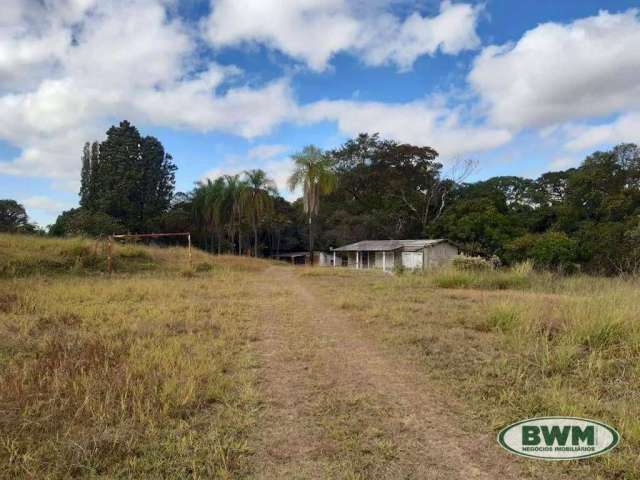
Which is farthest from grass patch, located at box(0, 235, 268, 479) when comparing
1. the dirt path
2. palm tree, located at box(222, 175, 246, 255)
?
palm tree, located at box(222, 175, 246, 255)

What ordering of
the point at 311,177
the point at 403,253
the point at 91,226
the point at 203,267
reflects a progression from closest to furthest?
the point at 203,267 → the point at 311,177 → the point at 91,226 → the point at 403,253

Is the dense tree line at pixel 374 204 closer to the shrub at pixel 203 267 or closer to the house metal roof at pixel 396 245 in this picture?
the house metal roof at pixel 396 245

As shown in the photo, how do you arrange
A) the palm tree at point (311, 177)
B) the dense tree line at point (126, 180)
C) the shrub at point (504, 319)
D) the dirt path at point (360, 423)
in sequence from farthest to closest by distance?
the dense tree line at point (126, 180), the palm tree at point (311, 177), the shrub at point (504, 319), the dirt path at point (360, 423)

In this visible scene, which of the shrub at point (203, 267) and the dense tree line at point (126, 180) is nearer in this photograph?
the shrub at point (203, 267)

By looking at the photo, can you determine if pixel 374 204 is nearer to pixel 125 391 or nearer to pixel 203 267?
pixel 203 267

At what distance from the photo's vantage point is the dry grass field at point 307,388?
2.62 meters

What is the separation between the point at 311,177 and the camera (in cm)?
2722

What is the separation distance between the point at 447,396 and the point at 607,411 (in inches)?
46.3

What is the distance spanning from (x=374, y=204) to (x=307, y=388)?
1582 inches

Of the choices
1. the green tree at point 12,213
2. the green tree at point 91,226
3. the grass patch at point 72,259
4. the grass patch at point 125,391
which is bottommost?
the grass patch at point 125,391

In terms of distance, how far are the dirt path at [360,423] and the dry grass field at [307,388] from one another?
1 centimetres

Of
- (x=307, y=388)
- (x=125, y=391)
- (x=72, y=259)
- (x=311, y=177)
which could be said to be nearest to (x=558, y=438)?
(x=307, y=388)

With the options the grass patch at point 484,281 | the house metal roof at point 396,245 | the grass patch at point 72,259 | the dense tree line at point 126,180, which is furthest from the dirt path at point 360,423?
the dense tree line at point 126,180

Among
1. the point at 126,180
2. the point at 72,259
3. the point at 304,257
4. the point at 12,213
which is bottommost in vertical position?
the point at 304,257
